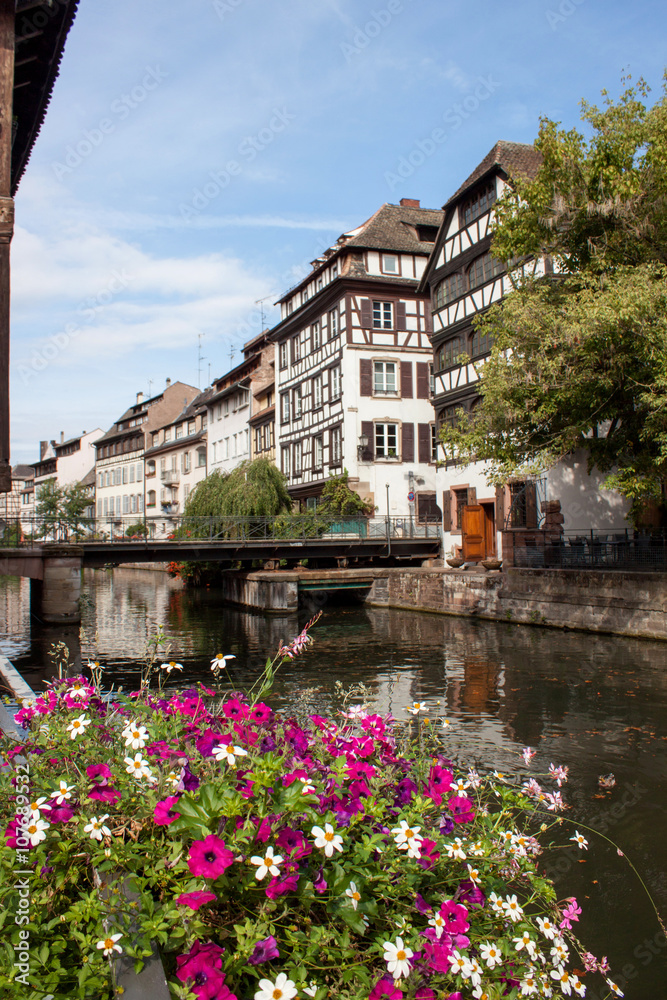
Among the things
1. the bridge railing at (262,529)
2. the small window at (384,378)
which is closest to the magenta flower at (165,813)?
the bridge railing at (262,529)

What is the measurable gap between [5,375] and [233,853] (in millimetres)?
6489

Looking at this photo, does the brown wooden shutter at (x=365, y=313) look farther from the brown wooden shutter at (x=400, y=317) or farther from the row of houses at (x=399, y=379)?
the brown wooden shutter at (x=400, y=317)

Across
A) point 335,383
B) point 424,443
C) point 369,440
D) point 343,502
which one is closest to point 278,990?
point 343,502

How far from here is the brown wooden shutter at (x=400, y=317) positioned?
35.5m

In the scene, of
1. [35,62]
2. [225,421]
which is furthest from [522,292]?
[225,421]

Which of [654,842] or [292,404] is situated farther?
[292,404]

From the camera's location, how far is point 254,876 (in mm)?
2186

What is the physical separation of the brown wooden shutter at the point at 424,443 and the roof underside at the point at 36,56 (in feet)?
86.6

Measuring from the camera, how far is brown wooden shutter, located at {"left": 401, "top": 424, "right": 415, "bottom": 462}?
34812mm

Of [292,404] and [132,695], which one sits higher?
[292,404]

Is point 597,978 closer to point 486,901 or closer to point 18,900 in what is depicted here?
point 486,901

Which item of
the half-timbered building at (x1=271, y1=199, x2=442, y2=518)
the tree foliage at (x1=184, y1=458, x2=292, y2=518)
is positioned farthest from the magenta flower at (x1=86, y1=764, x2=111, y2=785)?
the half-timbered building at (x1=271, y1=199, x2=442, y2=518)

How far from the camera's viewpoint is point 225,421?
53.8 meters

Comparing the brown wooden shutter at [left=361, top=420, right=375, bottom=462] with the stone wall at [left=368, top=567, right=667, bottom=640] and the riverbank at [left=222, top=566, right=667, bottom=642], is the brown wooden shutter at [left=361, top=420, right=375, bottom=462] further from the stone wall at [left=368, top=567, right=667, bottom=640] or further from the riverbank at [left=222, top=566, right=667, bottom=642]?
the stone wall at [left=368, top=567, right=667, bottom=640]
